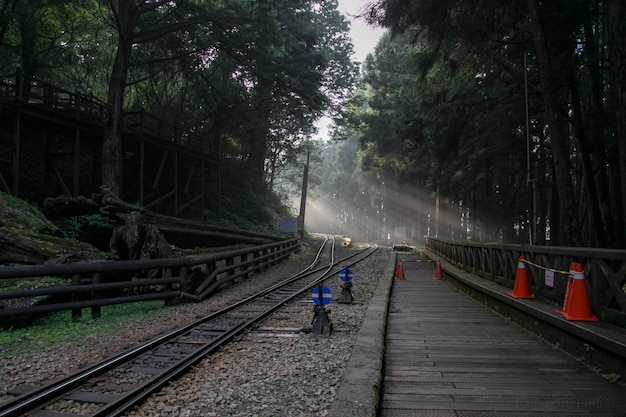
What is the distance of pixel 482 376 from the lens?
415cm

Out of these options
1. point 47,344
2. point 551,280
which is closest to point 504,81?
point 551,280

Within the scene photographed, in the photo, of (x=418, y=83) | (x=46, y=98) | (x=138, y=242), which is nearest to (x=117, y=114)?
(x=46, y=98)

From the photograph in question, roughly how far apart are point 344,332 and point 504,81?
1198 cm

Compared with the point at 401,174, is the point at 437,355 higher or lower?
lower

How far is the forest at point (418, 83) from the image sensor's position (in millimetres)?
11461

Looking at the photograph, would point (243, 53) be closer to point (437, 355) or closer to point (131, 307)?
point (131, 307)

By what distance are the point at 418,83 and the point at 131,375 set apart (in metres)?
13.4

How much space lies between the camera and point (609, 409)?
3332 mm

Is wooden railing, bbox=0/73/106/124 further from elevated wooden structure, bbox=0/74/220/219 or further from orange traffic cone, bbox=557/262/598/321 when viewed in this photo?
orange traffic cone, bbox=557/262/598/321

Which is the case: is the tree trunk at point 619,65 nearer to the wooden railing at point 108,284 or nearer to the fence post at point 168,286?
the wooden railing at point 108,284

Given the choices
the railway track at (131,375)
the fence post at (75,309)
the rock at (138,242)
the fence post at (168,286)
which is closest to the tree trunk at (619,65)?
the railway track at (131,375)

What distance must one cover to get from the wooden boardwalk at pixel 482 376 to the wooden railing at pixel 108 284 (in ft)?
15.6

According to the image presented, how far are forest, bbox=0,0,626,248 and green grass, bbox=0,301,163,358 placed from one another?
9.80 metres

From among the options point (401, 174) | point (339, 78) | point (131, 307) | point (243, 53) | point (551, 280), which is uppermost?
point (339, 78)
